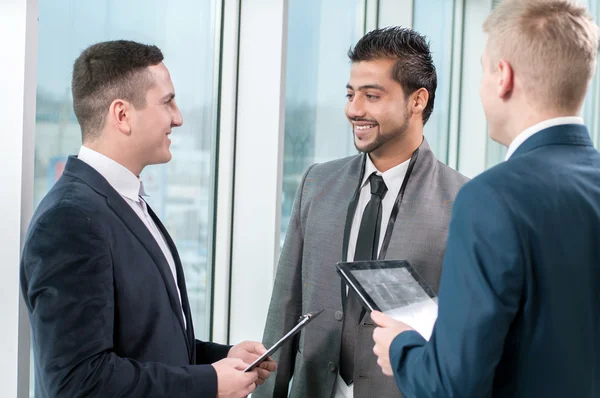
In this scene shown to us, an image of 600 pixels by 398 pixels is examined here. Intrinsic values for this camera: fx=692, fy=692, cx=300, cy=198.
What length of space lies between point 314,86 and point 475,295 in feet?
8.25

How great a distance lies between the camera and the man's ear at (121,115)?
67.2 inches

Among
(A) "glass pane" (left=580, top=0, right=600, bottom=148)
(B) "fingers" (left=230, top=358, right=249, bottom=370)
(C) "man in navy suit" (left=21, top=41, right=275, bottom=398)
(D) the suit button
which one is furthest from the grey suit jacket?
(A) "glass pane" (left=580, top=0, right=600, bottom=148)

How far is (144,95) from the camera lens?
1756 mm

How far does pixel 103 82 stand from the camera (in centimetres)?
172

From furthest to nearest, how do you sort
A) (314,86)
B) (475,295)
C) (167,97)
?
(314,86) → (167,97) → (475,295)

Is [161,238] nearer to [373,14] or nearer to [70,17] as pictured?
[70,17]

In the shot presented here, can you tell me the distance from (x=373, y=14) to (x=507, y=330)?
10.6 ft

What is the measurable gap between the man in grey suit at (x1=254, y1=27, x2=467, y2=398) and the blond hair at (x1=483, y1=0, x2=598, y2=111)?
0.80 m

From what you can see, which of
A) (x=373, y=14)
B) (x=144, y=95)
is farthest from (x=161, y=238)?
(x=373, y=14)

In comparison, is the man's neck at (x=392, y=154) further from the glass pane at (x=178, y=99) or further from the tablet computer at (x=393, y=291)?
the glass pane at (x=178, y=99)

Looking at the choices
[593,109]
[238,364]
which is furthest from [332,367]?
[593,109]

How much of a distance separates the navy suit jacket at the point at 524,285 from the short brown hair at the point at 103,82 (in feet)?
2.95

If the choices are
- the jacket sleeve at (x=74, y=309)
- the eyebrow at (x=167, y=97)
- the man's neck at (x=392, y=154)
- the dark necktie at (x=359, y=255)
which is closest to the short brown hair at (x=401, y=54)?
the man's neck at (x=392, y=154)

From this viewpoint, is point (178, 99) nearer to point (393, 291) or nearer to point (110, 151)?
point (110, 151)
